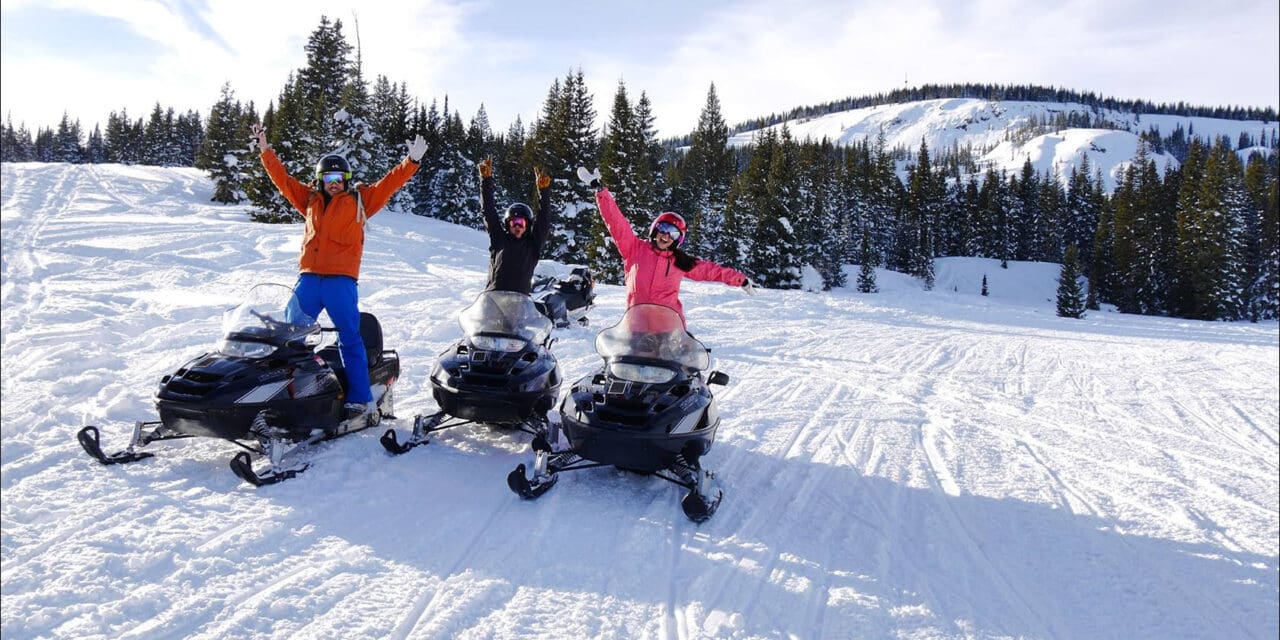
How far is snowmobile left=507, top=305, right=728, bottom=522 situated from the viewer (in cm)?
458

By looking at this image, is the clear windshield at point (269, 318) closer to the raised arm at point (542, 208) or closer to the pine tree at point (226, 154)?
the raised arm at point (542, 208)

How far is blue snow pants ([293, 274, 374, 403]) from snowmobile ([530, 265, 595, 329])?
578cm

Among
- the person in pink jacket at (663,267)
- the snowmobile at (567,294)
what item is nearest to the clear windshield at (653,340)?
the person in pink jacket at (663,267)

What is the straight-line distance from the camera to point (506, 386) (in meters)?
5.25

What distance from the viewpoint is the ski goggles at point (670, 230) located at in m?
5.84

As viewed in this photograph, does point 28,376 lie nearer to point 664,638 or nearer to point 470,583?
point 470,583

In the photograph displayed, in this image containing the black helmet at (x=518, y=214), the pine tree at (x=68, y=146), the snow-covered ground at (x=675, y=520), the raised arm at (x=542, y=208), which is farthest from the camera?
the pine tree at (x=68, y=146)

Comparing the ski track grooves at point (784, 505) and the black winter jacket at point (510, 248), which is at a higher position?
the black winter jacket at point (510, 248)

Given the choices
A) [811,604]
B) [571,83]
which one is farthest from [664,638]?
[571,83]

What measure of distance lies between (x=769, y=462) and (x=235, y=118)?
58986mm

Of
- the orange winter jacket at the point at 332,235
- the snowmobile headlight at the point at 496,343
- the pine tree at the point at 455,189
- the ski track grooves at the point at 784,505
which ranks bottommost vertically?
the ski track grooves at the point at 784,505

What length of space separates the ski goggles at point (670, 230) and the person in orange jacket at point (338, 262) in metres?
2.08

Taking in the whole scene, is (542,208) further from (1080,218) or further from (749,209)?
(1080,218)

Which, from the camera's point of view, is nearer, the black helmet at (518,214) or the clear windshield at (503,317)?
the clear windshield at (503,317)
